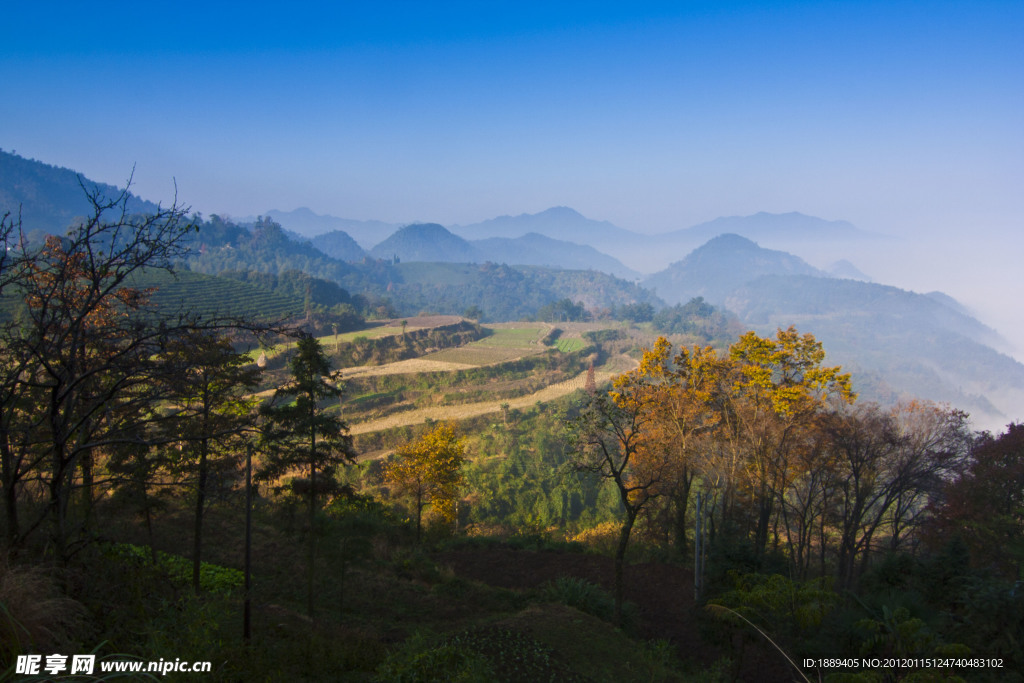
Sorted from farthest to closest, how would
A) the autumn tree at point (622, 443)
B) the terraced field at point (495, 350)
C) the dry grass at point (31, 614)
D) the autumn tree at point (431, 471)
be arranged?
the terraced field at point (495, 350)
the autumn tree at point (431, 471)
the autumn tree at point (622, 443)
the dry grass at point (31, 614)

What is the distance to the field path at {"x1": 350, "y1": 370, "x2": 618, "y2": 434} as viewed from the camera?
42.1 metres

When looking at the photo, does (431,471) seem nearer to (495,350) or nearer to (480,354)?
(480,354)

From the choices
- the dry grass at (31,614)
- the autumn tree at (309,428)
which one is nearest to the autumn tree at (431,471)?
the autumn tree at (309,428)

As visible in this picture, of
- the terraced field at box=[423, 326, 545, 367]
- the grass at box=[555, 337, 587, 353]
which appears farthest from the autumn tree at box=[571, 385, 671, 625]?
the grass at box=[555, 337, 587, 353]

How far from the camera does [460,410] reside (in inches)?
1832

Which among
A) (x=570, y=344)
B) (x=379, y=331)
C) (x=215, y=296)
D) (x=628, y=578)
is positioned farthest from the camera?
(x=570, y=344)

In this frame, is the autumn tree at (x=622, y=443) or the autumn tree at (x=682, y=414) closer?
the autumn tree at (x=622, y=443)

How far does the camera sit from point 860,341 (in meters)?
194

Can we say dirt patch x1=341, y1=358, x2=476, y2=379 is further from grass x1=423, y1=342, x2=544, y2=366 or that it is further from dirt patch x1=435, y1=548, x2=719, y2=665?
dirt patch x1=435, y1=548, x2=719, y2=665

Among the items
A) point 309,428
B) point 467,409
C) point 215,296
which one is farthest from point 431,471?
point 215,296

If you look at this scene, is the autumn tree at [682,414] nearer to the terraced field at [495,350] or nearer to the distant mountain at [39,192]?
the terraced field at [495,350]

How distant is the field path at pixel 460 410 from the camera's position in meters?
42.1

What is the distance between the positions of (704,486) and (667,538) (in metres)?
3.32

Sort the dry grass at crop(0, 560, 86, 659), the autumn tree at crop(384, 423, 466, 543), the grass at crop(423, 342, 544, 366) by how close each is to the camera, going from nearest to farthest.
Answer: the dry grass at crop(0, 560, 86, 659) < the autumn tree at crop(384, 423, 466, 543) < the grass at crop(423, 342, 544, 366)
